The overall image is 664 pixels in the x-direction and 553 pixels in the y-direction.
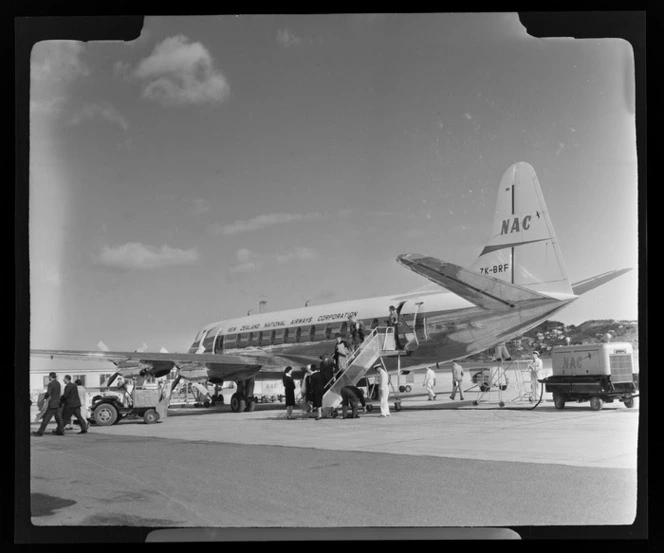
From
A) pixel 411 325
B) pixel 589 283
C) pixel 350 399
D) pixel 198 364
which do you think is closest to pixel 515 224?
pixel 589 283

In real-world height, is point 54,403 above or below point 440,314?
below

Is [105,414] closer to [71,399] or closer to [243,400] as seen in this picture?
[71,399]

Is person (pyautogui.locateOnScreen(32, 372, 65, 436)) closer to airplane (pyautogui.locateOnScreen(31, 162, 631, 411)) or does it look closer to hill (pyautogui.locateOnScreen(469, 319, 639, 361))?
airplane (pyautogui.locateOnScreen(31, 162, 631, 411))

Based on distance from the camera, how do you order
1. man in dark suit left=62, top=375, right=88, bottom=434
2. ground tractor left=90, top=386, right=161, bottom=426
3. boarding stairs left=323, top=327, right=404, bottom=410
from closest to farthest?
1. man in dark suit left=62, top=375, right=88, bottom=434
2. boarding stairs left=323, top=327, right=404, bottom=410
3. ground tractor left=90, top=386, right=161, bottom=426

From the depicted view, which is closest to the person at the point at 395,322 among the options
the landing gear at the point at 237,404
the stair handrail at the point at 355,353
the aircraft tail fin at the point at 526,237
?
the stair handrail at the point at 355,353

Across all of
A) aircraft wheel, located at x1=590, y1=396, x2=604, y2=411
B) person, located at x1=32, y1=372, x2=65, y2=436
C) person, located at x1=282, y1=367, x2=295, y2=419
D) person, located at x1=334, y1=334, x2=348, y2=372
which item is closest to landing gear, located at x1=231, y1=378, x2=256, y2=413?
person, located at x1=282, y1=367, x2=295, y2=419

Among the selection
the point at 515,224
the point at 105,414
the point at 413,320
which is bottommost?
the point at 105,414

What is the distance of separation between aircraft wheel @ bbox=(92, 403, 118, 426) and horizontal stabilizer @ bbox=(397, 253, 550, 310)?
9172 millimetres

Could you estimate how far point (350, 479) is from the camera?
9.08 m

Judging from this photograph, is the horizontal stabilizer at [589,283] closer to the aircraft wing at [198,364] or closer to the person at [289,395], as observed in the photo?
the person at [289,395]

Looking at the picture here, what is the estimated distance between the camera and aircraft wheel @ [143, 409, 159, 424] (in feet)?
61.9

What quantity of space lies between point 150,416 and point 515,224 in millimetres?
10898

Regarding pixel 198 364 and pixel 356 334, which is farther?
pixel 198 364
